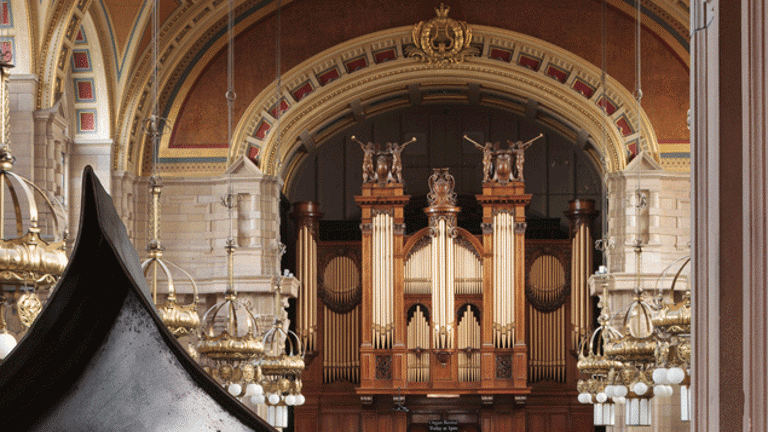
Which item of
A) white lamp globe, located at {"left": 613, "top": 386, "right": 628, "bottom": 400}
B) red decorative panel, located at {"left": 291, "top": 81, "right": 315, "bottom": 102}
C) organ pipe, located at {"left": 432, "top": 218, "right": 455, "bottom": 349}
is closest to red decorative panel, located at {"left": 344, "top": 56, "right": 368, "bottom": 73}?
red decorative panel, located at {"left": 291, "top": 81, "right": 315, "bottom": 102}

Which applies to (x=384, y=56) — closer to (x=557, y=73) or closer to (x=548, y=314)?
(x=557, y=73)

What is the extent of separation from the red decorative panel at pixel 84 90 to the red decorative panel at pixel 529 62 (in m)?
5.26

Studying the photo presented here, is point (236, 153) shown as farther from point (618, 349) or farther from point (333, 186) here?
point (618, 349)

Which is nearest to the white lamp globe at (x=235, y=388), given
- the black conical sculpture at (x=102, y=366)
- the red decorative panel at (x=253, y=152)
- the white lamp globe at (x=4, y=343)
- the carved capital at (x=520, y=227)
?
the red decorative panel at (x=253, y=152)

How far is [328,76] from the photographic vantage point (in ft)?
50.1

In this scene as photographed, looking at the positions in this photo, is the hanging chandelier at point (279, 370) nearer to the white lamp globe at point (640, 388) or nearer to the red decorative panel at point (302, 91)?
the red decorative panel at point (302, 91)

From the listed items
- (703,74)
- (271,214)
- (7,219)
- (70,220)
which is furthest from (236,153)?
(703,74)

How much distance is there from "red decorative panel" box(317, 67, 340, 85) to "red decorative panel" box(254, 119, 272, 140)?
875mm

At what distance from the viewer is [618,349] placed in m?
10.5

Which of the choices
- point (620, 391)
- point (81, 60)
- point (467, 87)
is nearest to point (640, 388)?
point (620, 391)

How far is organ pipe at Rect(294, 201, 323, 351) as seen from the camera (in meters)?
16.9

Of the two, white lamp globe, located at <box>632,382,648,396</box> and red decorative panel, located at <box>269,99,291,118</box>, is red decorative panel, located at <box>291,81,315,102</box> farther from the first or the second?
white lamp globe, located at <box>632,382,648,396</box>

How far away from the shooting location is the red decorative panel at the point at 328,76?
15.2 metres

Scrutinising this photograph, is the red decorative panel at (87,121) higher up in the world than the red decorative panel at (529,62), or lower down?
lower down
